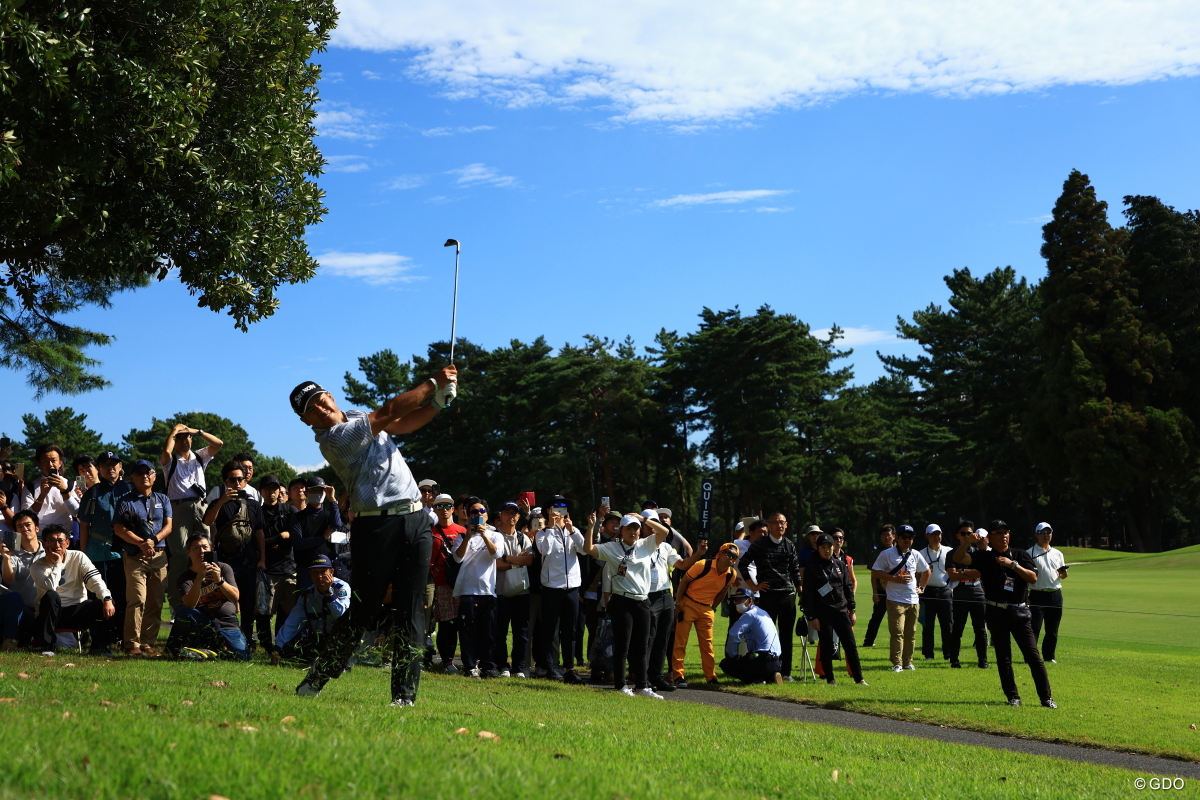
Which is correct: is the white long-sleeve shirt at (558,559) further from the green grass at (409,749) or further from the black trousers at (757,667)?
the green grass at (409,749)

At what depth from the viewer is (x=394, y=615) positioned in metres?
7.02

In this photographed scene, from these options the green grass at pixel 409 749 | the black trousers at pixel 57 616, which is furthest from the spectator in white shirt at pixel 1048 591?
the black trousers at pixel 57 616

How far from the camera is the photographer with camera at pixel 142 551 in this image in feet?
36.6

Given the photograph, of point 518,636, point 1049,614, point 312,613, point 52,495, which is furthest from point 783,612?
point 52,495

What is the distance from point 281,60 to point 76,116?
3.37m

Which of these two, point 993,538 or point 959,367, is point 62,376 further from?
point 959,367

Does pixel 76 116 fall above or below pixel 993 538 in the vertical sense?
above

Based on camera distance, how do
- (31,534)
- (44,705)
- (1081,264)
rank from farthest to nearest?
(1081,264) < (31,534) < (44,705)

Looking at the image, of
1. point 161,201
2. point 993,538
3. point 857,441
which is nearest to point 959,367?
point 857,441

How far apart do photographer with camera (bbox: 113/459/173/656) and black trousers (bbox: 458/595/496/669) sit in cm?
378

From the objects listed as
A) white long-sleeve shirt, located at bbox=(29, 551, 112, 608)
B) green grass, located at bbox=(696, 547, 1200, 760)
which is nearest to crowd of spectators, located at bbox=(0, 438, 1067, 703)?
white long-sleeve shirt, located at bbox=(29, 551, 112, 608)

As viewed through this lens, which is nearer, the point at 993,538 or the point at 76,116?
the point at 76,116

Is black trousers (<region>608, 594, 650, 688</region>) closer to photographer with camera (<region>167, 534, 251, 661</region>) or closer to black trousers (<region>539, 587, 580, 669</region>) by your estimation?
black trousers (<region>539, 587, 580, 669</region>)

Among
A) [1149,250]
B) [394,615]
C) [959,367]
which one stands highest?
[1149,250]
